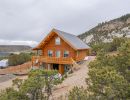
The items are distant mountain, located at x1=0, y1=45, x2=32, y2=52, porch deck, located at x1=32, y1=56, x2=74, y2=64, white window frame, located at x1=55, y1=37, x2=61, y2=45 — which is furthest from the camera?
distant mountain, located at x1=0, y1=45, x2=32, y2=52

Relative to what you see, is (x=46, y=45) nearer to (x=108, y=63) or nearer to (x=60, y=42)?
(x=60, y=42)

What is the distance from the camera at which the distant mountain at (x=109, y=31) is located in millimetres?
86062

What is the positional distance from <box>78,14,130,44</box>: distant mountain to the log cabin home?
151ft

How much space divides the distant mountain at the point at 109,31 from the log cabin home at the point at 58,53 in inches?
1812

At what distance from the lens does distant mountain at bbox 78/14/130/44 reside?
86.1 metres

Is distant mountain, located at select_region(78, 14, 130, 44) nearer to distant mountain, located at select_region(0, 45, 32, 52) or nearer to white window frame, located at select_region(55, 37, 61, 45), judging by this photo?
distant mountain, located at select_region(0, 45, 32, 52)

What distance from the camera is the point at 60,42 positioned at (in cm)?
3903

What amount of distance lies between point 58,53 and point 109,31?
5938cm

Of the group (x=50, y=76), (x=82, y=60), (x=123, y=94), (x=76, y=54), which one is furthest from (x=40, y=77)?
(x=82, y=60)

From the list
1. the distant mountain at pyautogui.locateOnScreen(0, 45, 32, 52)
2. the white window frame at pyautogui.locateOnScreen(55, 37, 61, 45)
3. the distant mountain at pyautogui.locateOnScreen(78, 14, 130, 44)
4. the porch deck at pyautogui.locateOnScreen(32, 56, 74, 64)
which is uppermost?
the distant mountain at pyautogui.locateOnScreen(78, 14, 130, 44)

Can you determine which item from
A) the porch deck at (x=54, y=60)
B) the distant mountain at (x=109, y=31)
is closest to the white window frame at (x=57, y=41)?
the porch deck at (x=54, y=60)

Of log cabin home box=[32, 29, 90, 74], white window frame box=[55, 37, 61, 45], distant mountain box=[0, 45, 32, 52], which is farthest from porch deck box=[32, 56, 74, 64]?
distant mountain box=[0, 45, 32, 52]

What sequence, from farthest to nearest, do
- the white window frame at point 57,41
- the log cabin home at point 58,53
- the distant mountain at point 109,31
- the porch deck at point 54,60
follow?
the distant mountain at point 109,31 → the white window frame at point 57,41 → the log cabin home at point 58,53 → the porch deck at point 54,60

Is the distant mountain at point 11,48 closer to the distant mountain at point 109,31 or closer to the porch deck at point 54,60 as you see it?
the distant mountain at point 109,31
